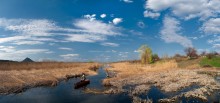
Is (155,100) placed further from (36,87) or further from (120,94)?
(36,87)

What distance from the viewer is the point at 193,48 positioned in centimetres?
15600

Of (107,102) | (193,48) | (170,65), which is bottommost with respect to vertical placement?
(107,102)

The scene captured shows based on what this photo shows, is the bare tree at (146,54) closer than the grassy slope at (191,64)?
No

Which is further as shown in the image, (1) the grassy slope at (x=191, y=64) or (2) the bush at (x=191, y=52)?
(2) the bush at (x=191, y=52)

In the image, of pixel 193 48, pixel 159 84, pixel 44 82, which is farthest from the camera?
pixel 193 48

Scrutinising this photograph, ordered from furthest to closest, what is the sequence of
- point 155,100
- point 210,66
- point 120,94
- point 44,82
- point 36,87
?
point 210,66 < point 44,82 < point 36,87 < point 120,94 < point 155,100

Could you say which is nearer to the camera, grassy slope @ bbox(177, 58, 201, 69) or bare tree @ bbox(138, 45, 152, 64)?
grassy slope @ bbox(177, 58, 201, 69)

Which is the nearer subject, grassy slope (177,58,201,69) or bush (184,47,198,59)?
grassy slope (177,58,201,69)

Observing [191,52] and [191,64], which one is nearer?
[191,64]

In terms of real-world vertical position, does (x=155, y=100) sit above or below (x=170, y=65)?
below

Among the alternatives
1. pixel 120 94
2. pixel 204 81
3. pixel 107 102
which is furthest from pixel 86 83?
pixel 204 81

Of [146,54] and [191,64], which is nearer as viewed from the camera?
[191,64]

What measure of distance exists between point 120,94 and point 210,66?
169ft

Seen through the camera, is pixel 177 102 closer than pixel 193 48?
Yes
